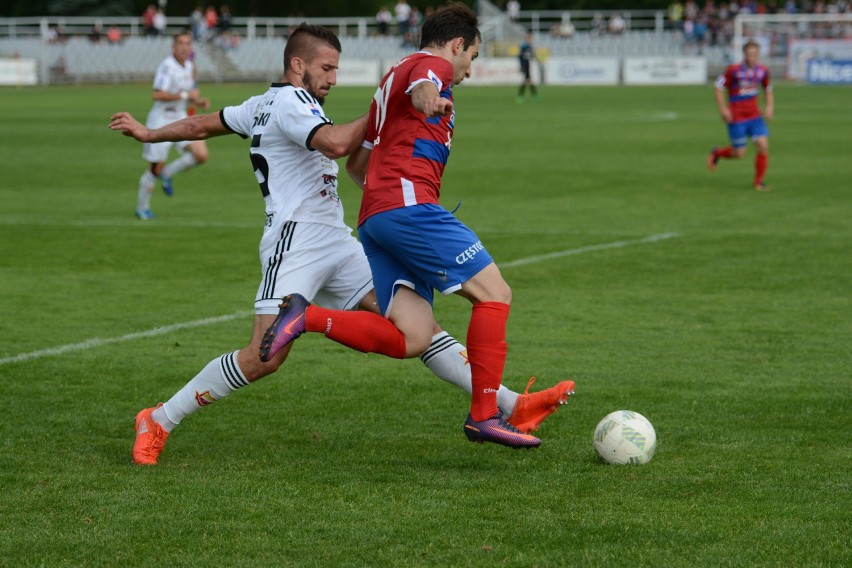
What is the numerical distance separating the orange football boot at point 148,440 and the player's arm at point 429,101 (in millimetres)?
1838

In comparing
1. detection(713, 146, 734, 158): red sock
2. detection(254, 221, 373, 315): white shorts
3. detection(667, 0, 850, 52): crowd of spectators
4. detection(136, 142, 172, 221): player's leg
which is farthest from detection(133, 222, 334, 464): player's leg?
detection(667, 0, 850, 52): crowd of spectators

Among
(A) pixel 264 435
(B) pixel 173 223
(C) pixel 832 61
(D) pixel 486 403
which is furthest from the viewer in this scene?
(C) pixel 832 61

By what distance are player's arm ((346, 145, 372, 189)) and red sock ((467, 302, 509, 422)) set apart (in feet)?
2.69

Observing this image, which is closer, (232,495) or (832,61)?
(232,495)

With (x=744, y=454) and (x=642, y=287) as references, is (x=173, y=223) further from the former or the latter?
(x=744, y=454)

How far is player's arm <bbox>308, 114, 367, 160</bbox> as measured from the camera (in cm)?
538

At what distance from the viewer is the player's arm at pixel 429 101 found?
4.89 m

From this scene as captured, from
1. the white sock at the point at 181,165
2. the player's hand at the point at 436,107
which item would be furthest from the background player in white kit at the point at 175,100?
the player's hand at the point at 436,107

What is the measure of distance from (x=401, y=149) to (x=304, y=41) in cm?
74

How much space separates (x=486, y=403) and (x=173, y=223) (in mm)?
9766

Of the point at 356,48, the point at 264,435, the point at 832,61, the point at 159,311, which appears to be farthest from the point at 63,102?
the point at 264,435

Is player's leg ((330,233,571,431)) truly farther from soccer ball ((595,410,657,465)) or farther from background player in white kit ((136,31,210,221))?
background player in white kit ((136,31,210,221))

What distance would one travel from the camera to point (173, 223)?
14.6m

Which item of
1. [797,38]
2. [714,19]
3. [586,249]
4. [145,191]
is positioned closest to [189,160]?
[145,191]
